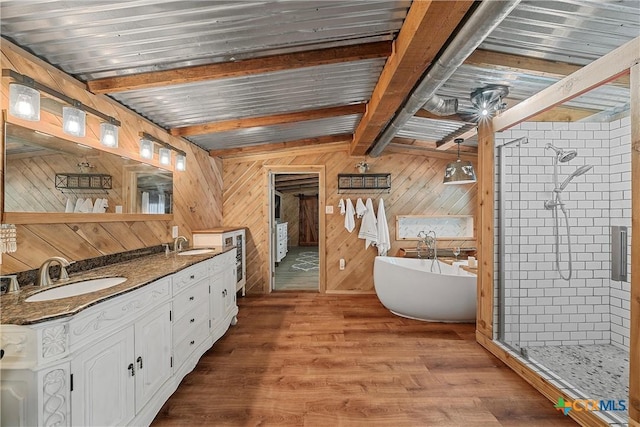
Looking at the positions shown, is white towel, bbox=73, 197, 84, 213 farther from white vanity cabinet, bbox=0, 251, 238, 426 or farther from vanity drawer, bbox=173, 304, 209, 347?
vanity drawer, bbox=173, 304, 209, 347

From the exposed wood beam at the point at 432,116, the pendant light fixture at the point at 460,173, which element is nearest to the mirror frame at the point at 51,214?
the exposed wood beam at the point at 432,116

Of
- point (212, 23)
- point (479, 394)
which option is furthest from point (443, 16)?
point (479, 394)

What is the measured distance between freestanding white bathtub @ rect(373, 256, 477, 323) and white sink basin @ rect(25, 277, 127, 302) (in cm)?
272

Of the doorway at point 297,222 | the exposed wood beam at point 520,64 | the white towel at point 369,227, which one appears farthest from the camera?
the doorway at point 297,222

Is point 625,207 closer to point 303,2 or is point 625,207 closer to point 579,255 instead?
point 579,255

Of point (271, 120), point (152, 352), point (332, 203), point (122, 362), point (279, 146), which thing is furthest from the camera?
point (332, 203)

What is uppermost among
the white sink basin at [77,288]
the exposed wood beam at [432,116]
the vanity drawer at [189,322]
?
the exposed wood beam at [432,116]

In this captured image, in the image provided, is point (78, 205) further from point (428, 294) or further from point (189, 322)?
point (428, 294)

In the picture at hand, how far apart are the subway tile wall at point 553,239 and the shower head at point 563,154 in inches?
1.5

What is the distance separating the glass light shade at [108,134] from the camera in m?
2.10

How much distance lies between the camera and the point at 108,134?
2119 mm

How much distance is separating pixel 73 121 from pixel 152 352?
1543mm

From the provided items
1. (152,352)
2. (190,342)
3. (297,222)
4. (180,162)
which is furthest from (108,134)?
(297,222)

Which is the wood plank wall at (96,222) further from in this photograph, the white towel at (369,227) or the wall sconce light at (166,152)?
the white towel at (369,227)
